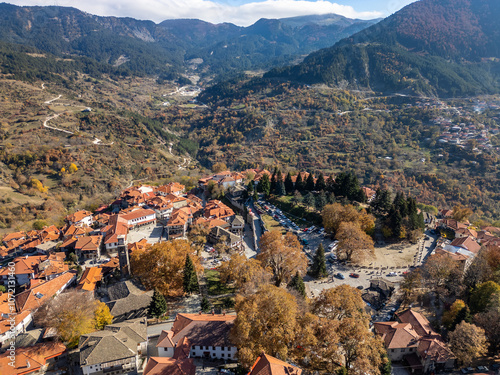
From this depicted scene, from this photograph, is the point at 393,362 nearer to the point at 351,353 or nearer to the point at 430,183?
the point at 351,353

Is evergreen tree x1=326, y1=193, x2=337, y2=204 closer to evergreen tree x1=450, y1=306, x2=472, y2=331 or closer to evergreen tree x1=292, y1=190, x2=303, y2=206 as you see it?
evergreen tree x1=292, y1=190, x2=303, y2=206

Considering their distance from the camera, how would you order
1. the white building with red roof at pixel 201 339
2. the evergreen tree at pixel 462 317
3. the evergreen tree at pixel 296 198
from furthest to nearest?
the evergreen tree at pixel 296 198, the evergreen tree at pixel 462 317, the white building with red roof at pixel 201 339

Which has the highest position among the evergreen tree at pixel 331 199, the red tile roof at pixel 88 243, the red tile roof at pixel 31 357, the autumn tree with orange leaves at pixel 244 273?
the evergreen tree at pixel 331 199

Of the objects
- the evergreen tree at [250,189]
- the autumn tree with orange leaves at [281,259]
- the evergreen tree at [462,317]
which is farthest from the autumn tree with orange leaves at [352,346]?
the evergreen tree at [250,189]

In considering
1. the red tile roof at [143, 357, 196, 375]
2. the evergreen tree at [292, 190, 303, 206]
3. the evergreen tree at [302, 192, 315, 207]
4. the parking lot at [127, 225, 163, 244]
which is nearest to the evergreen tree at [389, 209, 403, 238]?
the evergreen tree at [302, 192, 315, 207]

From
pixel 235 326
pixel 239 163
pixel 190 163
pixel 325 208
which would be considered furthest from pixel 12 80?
pixel 235 326

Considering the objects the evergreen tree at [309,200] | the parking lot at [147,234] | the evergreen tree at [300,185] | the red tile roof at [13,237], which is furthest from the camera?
the evergreen tree at [300,185]

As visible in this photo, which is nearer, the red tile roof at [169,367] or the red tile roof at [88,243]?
the red tile roof at [169,367]

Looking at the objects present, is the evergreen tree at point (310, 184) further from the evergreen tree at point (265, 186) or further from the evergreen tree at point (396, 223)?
the evergreen tree at point (396, 223)
